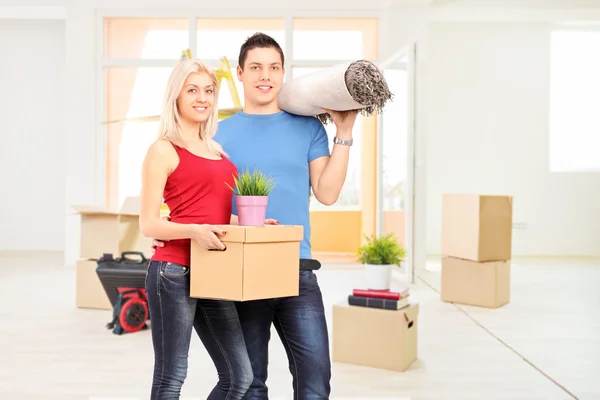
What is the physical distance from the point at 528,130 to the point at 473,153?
0.72 m

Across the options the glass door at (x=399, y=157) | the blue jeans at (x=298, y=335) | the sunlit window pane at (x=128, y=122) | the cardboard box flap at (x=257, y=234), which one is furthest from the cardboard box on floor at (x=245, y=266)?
the sunlit window pane at (x=128, y=122)

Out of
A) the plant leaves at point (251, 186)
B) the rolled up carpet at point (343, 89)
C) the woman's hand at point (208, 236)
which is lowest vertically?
the woman's hand at point (208, 236)

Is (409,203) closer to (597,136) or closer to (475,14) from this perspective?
(475,14)

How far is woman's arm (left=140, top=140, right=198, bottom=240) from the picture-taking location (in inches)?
63.2

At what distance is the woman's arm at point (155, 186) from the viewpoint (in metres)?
1.61

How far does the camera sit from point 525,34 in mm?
8492

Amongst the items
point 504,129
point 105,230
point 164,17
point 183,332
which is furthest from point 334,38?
point 183,332

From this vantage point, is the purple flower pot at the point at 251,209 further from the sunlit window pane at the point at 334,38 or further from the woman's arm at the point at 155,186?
the sunlit window pane at the point at 334,38

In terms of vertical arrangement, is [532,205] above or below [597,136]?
below

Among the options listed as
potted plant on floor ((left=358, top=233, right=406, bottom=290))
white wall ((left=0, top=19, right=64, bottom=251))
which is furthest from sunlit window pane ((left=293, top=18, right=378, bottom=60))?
potted plant on floor ((left=358, top=233, right=406, bottom=290))

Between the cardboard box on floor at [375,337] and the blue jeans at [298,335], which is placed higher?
the blue jeans at [298,335]

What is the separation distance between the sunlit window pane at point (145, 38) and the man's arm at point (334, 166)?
232 inches

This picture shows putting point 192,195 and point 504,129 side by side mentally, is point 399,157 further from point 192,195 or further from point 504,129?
point 192,195

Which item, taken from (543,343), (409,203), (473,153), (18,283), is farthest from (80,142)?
(543,343)
